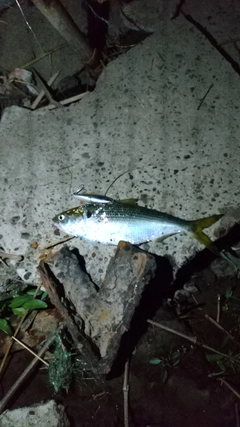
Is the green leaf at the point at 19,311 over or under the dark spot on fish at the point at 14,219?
under

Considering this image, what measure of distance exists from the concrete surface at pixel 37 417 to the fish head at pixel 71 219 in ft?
5.70

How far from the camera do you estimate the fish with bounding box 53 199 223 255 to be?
11.3 ft

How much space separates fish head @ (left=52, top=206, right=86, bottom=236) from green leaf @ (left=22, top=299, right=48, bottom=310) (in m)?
0.87

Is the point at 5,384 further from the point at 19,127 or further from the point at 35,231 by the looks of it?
the point at 19,127

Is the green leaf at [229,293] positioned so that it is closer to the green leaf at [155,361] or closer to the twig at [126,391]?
the green leaf at [155,361]

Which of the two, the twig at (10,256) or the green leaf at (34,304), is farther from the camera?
the twig at (10,256)

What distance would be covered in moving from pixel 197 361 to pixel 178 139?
101 inches

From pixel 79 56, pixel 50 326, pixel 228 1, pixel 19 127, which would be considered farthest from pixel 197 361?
pixel 228 1

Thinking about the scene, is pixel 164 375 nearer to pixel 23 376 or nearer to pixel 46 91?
pixel 23 376

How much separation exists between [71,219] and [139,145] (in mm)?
1413

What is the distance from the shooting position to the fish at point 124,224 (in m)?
3.45

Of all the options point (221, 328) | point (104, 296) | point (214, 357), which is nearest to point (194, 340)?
point (214, 357)

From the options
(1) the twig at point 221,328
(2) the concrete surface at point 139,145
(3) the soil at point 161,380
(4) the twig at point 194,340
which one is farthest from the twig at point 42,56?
(1) the twig at point 221,328

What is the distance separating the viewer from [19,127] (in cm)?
477
